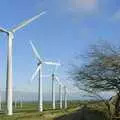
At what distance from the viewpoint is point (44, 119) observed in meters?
45.2

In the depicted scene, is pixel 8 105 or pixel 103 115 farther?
pixel 8 105

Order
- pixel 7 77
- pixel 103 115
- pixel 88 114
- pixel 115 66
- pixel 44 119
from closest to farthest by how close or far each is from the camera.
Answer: pixel 115 66, pixel 103 115, pixel 88 114, pixel 44 119, pixel 7 77

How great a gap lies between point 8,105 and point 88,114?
1760 cm

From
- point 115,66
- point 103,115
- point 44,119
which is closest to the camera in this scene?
point 115,66

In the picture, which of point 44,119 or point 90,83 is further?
point 44,119

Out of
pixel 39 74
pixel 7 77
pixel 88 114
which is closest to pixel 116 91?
pixel 88 114

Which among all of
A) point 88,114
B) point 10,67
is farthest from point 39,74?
point 88,114

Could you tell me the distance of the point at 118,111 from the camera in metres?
28.7

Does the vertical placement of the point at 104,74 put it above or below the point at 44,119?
above

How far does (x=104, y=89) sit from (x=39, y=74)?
47920 millimetres

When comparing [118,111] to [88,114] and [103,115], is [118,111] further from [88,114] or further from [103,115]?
[88,114]

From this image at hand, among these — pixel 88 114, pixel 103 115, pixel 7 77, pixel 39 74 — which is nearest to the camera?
pixel 103 115

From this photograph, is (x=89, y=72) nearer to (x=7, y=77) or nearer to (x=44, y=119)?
(x=44, y=119)

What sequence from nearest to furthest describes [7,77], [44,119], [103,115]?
[103,115]
[44,119]
[7,77]
